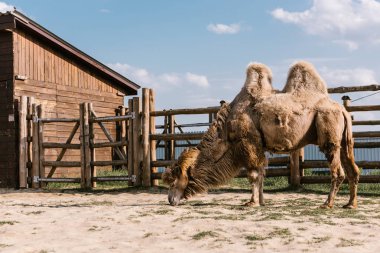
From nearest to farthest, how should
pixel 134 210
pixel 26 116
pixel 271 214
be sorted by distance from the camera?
pixel 271 214 < pixel 134 210 < pixel 26 116

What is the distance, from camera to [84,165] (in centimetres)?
1299

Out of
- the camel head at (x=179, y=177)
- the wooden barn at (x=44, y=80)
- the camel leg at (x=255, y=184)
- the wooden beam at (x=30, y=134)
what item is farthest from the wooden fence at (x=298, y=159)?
the wooden barn at (x=44, y=80)

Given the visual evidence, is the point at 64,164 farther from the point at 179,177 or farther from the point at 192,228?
the point at 192,228

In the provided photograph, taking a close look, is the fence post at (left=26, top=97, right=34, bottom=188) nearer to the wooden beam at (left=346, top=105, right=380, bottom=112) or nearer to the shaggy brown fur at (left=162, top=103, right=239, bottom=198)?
the shaggy brown fur at (left=162, top=103, right=239, bottom=198)

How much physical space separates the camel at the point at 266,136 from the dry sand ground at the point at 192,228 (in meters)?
0.41

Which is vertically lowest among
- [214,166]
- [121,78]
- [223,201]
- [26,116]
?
[223,201]

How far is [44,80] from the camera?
16.5 meters

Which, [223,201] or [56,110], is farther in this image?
[56,110]

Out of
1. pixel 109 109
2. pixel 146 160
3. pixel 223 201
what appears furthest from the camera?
pixel 109 109

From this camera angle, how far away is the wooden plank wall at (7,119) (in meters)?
14.3

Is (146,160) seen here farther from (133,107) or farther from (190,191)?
(190,191)

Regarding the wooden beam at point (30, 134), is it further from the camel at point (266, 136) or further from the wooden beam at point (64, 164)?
the camel at point (266, 136)

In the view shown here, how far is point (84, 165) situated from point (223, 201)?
489 cm

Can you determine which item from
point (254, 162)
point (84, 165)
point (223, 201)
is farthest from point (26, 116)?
point (254, 162)
